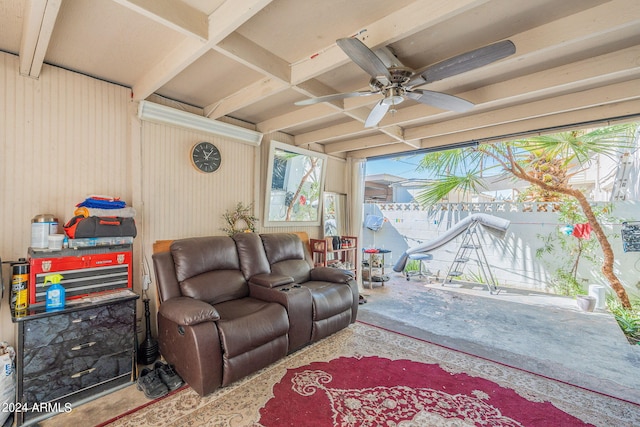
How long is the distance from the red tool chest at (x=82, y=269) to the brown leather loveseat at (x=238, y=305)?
0.28 meters

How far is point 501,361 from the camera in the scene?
2.60 meters

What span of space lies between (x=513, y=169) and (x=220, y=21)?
4.91 metres

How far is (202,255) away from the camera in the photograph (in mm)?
2775

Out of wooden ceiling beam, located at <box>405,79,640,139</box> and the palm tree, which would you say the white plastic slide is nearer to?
the palm tree

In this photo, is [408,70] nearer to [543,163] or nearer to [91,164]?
[91,164]

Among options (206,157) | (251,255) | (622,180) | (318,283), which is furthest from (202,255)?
(622,180)

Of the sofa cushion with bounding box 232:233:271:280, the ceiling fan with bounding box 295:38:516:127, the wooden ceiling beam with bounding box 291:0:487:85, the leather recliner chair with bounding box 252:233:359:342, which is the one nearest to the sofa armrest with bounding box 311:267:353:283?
the leather recliner chair with bounding box 252:233:359:342

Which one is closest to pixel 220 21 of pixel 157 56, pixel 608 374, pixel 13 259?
pixel 157 56

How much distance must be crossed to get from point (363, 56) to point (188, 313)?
6.70ft

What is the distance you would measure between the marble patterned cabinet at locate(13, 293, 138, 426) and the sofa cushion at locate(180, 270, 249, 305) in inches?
18.0

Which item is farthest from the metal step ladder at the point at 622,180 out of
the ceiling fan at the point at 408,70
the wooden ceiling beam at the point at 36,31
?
the wooden ceiling beam at the point at 36,31

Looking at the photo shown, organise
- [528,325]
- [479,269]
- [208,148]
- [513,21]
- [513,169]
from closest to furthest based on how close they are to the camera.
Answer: [513,21], [208,148], [528,325], [513,169], [479,269]

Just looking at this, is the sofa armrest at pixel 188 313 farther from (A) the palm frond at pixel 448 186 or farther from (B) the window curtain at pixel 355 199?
(A) the palm frond at pixel 448 186

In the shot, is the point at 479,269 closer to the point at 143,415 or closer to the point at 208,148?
the point at 208,148
